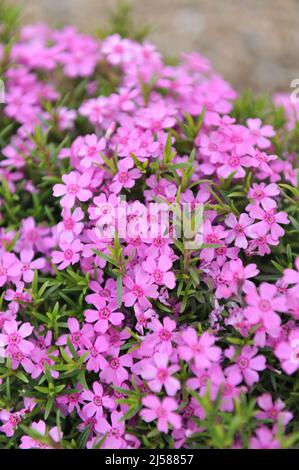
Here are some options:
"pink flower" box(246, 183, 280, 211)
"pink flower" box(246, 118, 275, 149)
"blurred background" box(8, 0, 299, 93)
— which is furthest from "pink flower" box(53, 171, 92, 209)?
"blurred background" box(8, 0, 299, 93)

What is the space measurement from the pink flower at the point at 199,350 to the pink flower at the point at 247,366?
0.25 ft

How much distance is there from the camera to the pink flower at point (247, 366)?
1774 mm

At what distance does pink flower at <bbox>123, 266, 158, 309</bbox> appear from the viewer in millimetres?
1897

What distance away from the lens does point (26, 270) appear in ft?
7.14

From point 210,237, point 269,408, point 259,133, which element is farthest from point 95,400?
point 259,133

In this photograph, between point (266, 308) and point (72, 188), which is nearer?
point (266, 308)

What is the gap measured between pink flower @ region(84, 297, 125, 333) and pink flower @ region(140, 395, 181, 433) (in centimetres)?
29

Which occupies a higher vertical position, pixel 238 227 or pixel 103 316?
pixel 238 227

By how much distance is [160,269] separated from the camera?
1.88 metres

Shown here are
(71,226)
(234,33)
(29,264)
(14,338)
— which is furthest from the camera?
(234,33)

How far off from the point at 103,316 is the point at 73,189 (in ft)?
1.70

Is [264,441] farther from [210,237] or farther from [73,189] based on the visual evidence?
[73,189]
